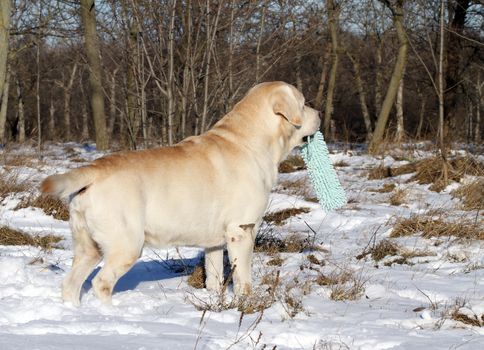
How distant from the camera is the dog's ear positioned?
16.3ft

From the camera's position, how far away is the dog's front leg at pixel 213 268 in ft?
16.3

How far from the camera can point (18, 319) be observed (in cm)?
362

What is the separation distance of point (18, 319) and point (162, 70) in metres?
4.18

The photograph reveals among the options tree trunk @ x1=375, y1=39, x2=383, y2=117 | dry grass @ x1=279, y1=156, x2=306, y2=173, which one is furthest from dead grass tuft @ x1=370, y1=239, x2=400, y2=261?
tree trunk @ x1=375, y1=39, x2=383, y2=117

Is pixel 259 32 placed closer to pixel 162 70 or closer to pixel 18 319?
pixel 162 70

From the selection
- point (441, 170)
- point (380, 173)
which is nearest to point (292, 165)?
point (380, 173)

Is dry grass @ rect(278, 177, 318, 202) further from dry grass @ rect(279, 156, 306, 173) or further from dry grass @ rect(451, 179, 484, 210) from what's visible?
dry grass @ rect(279, 156, 306, 173)

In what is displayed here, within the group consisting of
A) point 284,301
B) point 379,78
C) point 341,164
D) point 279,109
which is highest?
point 379,78

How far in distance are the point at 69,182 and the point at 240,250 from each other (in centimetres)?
133

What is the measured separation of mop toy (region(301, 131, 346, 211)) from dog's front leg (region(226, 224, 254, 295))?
1.16m

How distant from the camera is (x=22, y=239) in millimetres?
6352

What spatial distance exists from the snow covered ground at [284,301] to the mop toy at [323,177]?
53 centimetres

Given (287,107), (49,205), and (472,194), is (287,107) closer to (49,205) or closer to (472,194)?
(49,205)

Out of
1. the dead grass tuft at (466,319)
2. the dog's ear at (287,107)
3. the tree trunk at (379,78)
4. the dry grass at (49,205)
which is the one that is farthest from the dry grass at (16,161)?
the tree trunk at (379,78)
